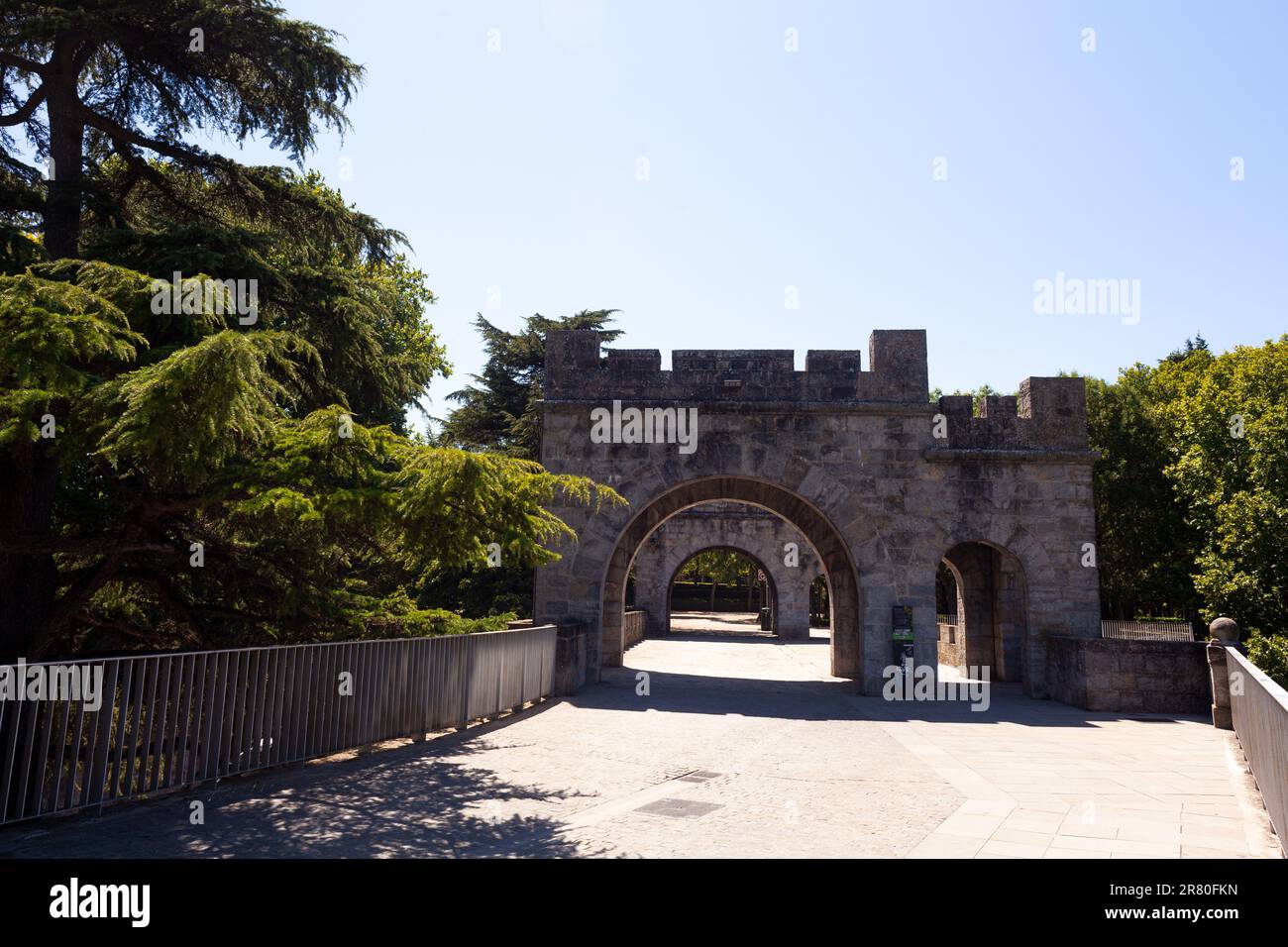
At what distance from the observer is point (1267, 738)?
6391 mm

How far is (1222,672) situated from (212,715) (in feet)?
40.9

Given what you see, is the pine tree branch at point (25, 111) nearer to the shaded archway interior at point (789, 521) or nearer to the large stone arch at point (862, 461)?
the large stone arch at point (862, 461)

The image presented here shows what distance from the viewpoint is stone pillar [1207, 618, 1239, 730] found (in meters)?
11.2

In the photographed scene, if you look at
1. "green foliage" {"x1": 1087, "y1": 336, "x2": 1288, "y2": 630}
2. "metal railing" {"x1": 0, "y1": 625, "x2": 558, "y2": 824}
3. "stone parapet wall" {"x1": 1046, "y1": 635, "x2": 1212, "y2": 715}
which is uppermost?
"green foliage" {"x1": 1087, "y1": 336, "x2": 1288, "y2": 630}

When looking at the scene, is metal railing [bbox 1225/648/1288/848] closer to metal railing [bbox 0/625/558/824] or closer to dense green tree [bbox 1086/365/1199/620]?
metal railing [bbox 0/625/558/824]

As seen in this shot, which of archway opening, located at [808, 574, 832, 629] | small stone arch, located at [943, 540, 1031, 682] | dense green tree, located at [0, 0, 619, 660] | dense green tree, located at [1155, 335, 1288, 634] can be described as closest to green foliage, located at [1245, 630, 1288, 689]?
dense green tree, located at [1155, 335, 1288, 634]

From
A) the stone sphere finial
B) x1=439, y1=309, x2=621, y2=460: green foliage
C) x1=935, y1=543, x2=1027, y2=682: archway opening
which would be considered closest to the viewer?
the stone sphere finial

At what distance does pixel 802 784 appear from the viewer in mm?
7605

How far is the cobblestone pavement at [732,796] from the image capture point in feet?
18.1

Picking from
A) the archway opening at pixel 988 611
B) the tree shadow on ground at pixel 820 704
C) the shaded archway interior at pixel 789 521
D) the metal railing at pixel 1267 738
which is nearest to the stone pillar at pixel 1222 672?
the tree shadow on ground at pixel 820 704

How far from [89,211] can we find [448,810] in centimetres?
732

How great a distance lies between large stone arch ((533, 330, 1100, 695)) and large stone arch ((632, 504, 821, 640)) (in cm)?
1637

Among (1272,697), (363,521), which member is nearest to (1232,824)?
(1272,697)
